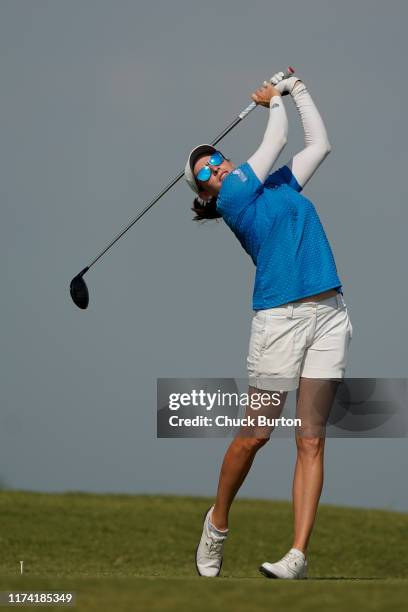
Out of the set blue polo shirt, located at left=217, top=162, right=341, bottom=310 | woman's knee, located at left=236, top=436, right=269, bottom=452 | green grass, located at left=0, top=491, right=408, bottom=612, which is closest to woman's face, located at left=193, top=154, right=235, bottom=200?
Result: blue polo shirt, located at left=217, top=162, right=341, bottom=310

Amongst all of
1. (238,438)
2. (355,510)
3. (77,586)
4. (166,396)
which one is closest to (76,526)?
(355,510)

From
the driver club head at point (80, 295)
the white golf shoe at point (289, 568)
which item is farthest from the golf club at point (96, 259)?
the white golf shoe at point (289, 568)

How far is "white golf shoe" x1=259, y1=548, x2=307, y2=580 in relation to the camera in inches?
223

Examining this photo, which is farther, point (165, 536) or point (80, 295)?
point (165, 536)

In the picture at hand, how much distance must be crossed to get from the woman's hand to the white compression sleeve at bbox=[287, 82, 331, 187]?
0.47 ft

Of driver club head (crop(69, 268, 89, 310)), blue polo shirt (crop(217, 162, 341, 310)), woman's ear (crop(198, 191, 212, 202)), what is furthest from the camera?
driver club head (crop(69, 268, 89, 310))

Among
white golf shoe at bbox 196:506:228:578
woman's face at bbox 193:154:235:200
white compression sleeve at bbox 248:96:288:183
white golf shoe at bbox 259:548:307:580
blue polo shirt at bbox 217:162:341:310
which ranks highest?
white compression sleeve at bbox 248:96:288:183

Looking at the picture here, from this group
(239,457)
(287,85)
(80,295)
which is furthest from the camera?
(80,295)

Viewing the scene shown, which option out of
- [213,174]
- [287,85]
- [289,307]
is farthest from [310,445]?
[287,85]

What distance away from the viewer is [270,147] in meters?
5.81

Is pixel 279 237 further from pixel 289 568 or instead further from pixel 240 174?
pixel 289 568

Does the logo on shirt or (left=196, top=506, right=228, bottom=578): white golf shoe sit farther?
(left=196, top=506, right=228, bottom=578): white golf shoe

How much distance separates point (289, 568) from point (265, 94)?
2.44 m

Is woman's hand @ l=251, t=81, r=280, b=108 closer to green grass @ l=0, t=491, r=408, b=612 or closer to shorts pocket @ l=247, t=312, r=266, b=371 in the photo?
shorts pocket @ l=247, t=312, r=266, b=371
